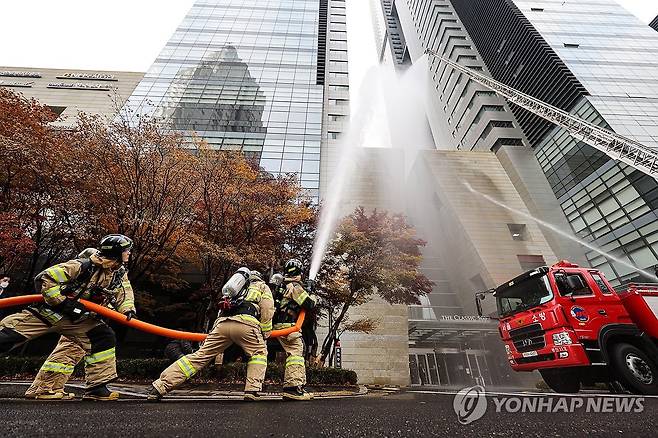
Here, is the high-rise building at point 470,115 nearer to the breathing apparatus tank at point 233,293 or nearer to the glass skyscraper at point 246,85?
the glass skyscraper at point 246,85

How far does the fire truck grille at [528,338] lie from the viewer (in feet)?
20.5

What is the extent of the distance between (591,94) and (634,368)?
91.0ft

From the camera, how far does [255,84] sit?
101ft

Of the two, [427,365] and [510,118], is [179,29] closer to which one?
[510,118]

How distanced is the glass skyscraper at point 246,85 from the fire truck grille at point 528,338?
15.9 meters

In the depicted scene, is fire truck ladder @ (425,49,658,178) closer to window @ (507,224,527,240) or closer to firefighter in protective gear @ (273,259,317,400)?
window @ (507,224,527,240)

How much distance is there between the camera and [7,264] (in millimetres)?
11008

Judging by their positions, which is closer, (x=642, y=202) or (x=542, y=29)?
(x=642, y=202)

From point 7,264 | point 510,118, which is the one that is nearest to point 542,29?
point 510,118

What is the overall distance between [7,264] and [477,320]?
21.7 m

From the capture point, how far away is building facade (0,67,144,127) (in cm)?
3117

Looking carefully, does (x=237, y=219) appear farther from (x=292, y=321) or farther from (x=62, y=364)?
(x=62, y=364)

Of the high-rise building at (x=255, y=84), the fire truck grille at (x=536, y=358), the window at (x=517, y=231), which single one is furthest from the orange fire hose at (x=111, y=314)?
the window at (x=517, y=231)

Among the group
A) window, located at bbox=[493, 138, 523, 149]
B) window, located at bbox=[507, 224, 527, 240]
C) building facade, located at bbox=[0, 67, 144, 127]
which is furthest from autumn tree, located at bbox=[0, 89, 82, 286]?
window, located at bbox=[493, 138, 523, 149]
